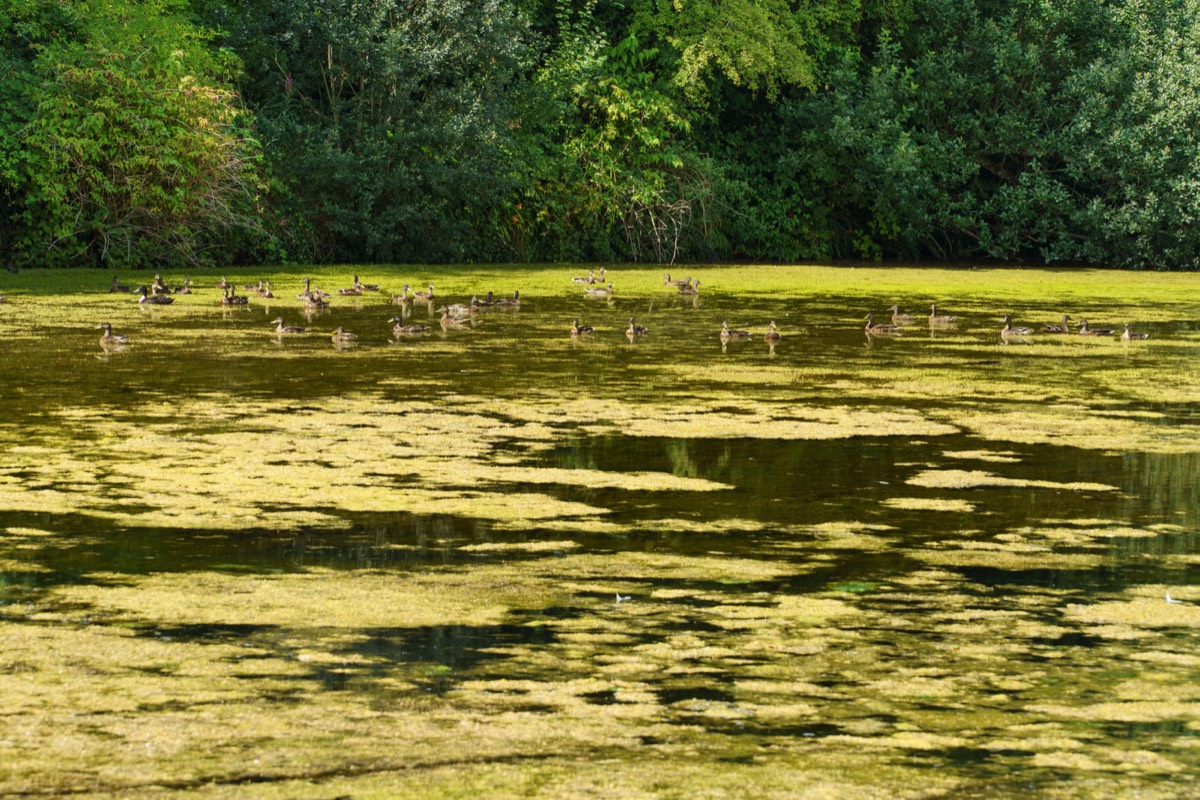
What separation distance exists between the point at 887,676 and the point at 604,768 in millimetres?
1259

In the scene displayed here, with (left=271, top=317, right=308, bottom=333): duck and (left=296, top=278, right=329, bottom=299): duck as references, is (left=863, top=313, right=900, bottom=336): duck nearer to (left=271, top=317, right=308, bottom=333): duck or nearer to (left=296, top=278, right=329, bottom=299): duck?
(left=271, top=317, right=308, bottom=333): duck

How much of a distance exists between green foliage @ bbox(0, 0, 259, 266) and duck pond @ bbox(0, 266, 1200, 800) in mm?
10829

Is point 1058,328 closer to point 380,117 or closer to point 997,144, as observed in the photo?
point 380,117

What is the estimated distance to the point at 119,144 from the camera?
25.0 metres

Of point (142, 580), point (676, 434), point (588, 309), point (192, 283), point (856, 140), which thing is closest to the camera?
point (142, 580)

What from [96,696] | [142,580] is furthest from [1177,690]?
[142,580]

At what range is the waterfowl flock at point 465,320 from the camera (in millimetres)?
16484

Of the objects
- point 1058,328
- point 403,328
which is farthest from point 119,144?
point 1058,328

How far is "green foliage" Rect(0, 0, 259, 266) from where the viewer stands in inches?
959

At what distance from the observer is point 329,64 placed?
28156 mm

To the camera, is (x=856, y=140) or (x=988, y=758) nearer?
(x=988, y=758)

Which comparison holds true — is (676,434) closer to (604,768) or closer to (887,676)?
(887,676)

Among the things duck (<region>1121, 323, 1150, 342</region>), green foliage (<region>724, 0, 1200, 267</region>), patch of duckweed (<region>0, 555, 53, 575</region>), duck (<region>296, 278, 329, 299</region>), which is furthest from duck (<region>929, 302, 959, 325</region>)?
green foliage (<region>724, 0, 1200, 267</region>)

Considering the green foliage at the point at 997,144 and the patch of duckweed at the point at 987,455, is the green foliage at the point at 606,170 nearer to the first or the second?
the green foliage at the point at 997,144
